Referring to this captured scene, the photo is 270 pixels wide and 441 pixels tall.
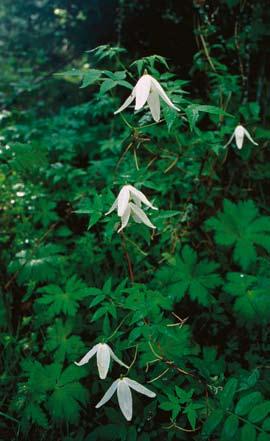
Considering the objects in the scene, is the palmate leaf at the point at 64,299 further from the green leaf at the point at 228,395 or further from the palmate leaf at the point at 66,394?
the green leaf at the point at 228,395

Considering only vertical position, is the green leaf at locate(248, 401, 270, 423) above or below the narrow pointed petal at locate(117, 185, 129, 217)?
below

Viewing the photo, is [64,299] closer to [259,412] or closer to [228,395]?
[228,395]

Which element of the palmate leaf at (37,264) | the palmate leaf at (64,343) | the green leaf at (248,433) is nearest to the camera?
the green leaf at (248,433)

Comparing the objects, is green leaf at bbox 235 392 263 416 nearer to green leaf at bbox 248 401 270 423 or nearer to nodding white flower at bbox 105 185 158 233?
green leaf at bbox 248 401 270 423

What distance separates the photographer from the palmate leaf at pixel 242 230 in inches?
76.8

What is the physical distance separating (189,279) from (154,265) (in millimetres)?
394

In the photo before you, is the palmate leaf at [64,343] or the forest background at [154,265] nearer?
the forest background at [154,265]

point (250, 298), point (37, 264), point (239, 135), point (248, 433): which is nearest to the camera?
point (248, 433)

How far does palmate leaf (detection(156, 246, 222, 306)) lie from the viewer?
1890mm

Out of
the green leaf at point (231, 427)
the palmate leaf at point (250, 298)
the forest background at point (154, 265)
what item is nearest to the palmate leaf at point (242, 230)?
the forest background at point (154, 265)

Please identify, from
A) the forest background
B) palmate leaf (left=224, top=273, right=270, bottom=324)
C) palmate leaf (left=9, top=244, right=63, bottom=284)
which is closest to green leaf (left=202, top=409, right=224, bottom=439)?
the forest background

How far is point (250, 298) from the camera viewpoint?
5.91ft

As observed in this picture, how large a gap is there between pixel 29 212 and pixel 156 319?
4.08 feet

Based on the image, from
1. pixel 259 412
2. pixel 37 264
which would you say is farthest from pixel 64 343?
pixel 259 412
